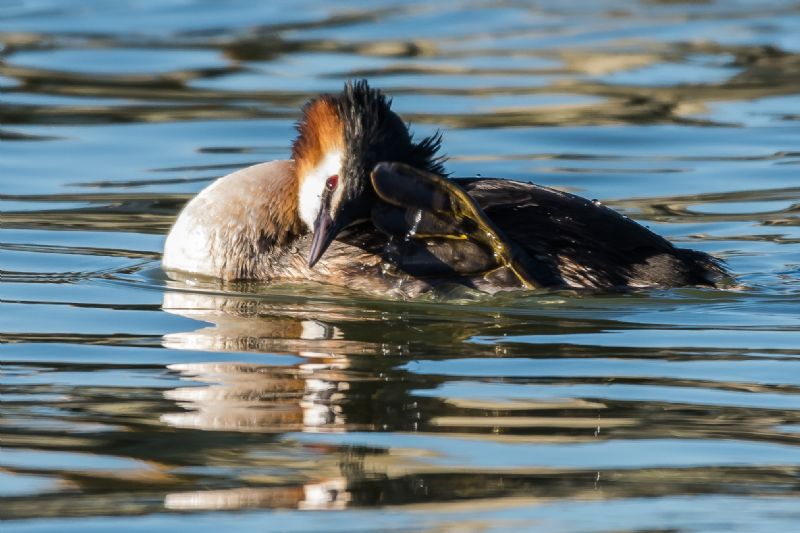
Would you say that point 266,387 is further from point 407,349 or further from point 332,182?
point 332,182

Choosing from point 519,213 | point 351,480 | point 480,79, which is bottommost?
point 351,480

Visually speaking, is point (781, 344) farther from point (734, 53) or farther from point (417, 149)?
point (734, 53)

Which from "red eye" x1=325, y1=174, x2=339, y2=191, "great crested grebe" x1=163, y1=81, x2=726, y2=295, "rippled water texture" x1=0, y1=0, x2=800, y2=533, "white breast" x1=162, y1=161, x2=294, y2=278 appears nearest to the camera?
"rippled water texture" x1=0, y1=0, x2=800, y2=533

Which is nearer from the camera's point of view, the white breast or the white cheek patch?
the white cheek patch

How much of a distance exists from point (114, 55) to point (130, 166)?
538cm

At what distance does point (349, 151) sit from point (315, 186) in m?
0.34

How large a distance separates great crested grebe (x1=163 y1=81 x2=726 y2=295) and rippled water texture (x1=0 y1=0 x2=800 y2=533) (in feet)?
0.50

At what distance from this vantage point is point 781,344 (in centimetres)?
682

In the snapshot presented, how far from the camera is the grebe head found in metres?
7.62

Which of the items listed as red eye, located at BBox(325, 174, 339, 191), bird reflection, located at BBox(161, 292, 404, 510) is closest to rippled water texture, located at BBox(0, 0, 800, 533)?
bird reflection, located at BBox(161, 292, 404, 510)

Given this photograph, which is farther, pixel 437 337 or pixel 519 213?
pixel 519 213

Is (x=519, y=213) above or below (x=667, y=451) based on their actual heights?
above

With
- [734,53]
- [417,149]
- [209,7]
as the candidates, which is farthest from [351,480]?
[209,7]

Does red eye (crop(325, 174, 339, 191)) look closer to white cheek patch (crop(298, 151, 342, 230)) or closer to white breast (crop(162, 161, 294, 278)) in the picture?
white cheek patch (crop(298, 151, 342, 230))
